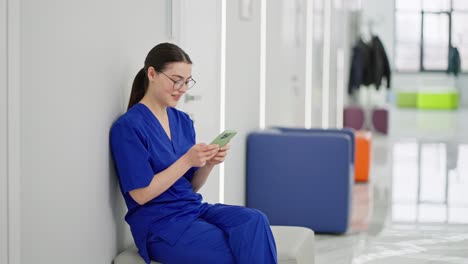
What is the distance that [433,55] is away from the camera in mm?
21047

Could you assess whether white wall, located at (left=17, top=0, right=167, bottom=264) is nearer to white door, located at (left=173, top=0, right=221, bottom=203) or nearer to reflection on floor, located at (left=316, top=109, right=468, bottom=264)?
white door, located at (left=173, top=0, right=221, bottom=203)

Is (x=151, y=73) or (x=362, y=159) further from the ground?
(x=151, y=73)

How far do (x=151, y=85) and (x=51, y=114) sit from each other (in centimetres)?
75

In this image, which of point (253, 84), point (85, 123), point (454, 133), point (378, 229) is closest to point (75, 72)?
point (85, 123)

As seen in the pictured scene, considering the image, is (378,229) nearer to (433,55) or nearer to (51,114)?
(51,114)

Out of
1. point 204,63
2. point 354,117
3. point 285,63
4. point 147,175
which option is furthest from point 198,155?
point 354,117

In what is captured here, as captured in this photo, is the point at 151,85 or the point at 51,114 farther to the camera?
the point at 151,85

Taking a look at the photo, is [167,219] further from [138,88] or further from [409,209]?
[409,209]

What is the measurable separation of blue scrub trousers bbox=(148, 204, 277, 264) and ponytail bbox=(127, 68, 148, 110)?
0.55m

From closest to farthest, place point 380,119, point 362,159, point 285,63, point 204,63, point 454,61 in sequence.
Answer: point 204,63 < point 285,63 < point 362,159 < point 380,119 < point 454,61

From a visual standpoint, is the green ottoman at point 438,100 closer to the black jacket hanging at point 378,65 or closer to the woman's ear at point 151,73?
the black jacket hanging at point 378,65

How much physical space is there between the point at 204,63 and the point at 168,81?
4.56ft

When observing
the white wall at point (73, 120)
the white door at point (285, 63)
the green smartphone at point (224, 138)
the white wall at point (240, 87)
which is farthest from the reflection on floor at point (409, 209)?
the white wall at point (73, 120)

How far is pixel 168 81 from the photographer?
3340mm
